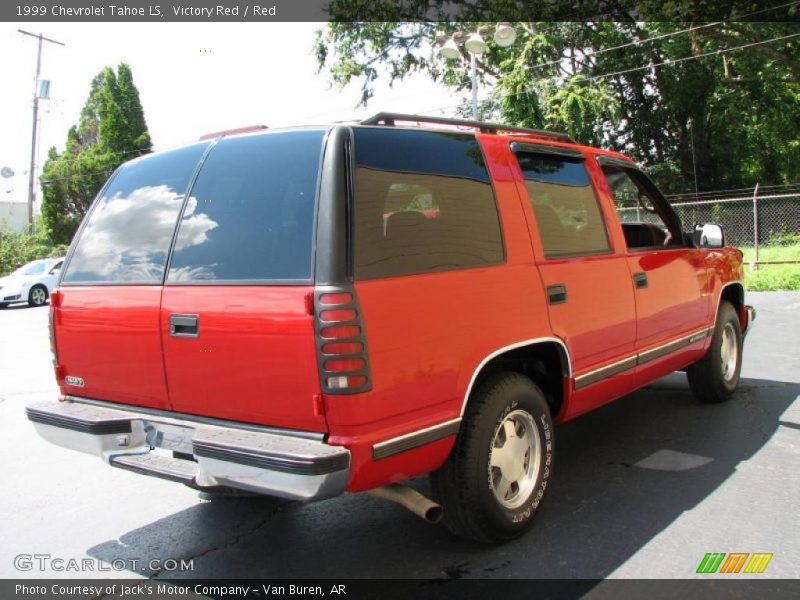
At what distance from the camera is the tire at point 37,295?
21.3 metres

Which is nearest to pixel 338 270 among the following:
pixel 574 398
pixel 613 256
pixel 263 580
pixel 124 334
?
pixel 124 334

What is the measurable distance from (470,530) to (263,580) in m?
1.00

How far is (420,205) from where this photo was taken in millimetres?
3141

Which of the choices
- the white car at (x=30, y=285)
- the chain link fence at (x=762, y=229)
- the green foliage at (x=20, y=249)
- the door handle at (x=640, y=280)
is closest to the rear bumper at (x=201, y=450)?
the door handle at (x=640, y=280)

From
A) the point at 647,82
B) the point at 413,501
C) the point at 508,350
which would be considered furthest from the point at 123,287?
the point at 647,82

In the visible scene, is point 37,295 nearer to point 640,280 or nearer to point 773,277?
point 773,277

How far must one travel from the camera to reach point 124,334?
129 inches

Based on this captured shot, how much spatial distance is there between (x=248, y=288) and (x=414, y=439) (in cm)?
95

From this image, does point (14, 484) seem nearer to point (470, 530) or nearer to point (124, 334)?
point (124, 334)

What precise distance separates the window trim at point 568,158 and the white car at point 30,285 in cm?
2021

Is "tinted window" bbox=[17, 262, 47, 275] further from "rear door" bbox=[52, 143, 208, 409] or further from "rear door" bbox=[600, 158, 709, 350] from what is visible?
"rear door" bbox=[600, 158, 709, 350]

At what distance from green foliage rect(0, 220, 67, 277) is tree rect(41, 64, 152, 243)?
490 centimetres

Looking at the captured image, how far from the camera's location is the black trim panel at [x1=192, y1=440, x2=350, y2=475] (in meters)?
2.53

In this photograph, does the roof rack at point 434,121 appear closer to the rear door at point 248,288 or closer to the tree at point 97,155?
the rear door at point 248,288
